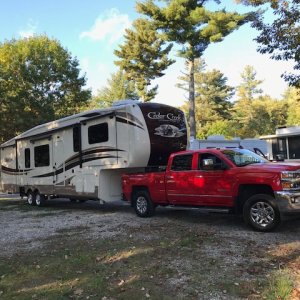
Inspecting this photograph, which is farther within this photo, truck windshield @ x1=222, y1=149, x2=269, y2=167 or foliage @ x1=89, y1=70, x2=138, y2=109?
foliage @ x1=89, y1=70, x2=138, y2=109

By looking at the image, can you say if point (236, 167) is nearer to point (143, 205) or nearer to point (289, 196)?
point (289, 196)

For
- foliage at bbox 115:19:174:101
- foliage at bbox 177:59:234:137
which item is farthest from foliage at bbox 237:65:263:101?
foliage at bbox 115:19:174:101

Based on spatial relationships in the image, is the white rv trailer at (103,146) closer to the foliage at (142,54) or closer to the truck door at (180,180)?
the truck door at (180,180)

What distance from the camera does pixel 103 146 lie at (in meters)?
13.2

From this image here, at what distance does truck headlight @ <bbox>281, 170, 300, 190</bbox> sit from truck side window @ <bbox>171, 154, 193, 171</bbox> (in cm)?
260

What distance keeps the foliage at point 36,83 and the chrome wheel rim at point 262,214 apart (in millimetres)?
21866

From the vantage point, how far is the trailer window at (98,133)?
13.2 meters

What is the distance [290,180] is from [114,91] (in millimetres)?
58502

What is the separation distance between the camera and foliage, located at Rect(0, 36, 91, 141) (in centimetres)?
2866

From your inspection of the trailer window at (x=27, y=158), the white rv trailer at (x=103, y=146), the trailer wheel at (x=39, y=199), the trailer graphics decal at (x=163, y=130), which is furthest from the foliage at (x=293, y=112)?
the trailer graphics decal at (x=163, y=130)

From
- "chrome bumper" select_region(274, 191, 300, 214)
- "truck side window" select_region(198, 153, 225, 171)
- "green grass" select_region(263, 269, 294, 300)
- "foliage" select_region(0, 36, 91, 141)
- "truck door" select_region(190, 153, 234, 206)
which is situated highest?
"foliage" select_region(0, 36, 91, 141)

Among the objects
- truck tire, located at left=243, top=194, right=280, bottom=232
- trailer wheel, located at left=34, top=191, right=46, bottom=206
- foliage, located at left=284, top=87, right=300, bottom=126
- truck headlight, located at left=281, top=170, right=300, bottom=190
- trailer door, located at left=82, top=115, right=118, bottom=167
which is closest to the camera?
truck headlight, located at left=281, top=170, right=300, bottom=190

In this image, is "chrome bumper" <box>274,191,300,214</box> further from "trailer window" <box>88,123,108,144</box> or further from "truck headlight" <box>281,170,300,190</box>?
"trailer window" <box>88,123,108,144</box>

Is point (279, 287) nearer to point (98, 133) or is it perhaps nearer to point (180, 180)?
point (180, 180)
